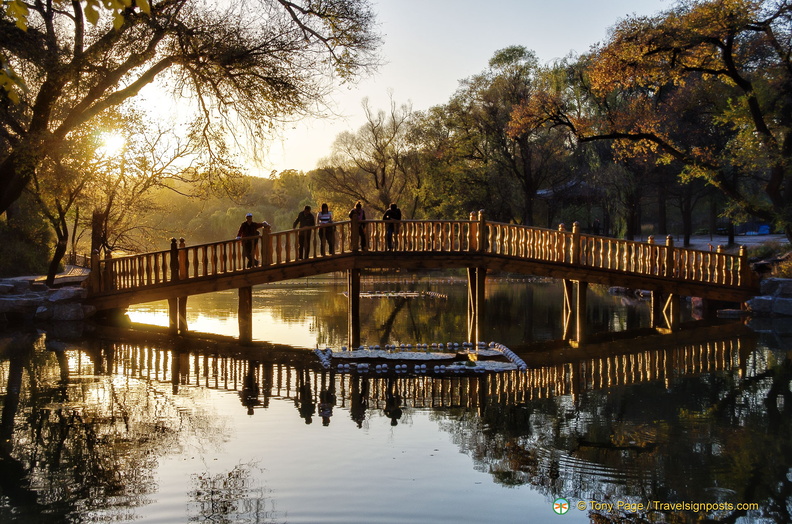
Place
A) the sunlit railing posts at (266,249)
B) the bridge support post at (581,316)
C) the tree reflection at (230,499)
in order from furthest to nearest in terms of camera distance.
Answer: the sunlit railing posts at (266,249)
the bridge support post at (581,316)
the tree reflection at (230,499)

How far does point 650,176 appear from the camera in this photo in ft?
146

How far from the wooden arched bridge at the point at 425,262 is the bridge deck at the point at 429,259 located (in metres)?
0.02

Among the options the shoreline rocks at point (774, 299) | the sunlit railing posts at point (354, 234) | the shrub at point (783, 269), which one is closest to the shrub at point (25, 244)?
the sunlit railing posts at point (354, 234)

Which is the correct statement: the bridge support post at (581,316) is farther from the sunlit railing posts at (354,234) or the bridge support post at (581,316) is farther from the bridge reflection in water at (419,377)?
the sunlit railing posts at (354,234)

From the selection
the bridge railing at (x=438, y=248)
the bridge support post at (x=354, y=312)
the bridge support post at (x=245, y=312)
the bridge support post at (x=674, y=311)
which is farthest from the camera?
the bridge support post at (x=674, y=311)

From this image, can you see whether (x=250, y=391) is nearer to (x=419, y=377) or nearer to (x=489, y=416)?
(x=419, y=377)

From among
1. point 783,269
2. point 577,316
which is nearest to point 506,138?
Answer: point 783,269

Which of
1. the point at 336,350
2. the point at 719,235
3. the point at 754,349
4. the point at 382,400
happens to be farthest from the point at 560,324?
the point at 719,235

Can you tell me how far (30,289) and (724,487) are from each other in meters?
21.0

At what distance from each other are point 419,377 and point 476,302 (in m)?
5.19

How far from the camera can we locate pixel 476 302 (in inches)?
763

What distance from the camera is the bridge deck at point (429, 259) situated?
19219 millimetres

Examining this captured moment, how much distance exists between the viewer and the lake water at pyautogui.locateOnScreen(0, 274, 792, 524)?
775 cm

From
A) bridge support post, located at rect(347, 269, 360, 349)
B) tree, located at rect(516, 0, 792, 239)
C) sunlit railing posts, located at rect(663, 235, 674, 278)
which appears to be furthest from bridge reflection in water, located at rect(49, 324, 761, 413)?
tree, located at rect(516, 0, 792, 239)
